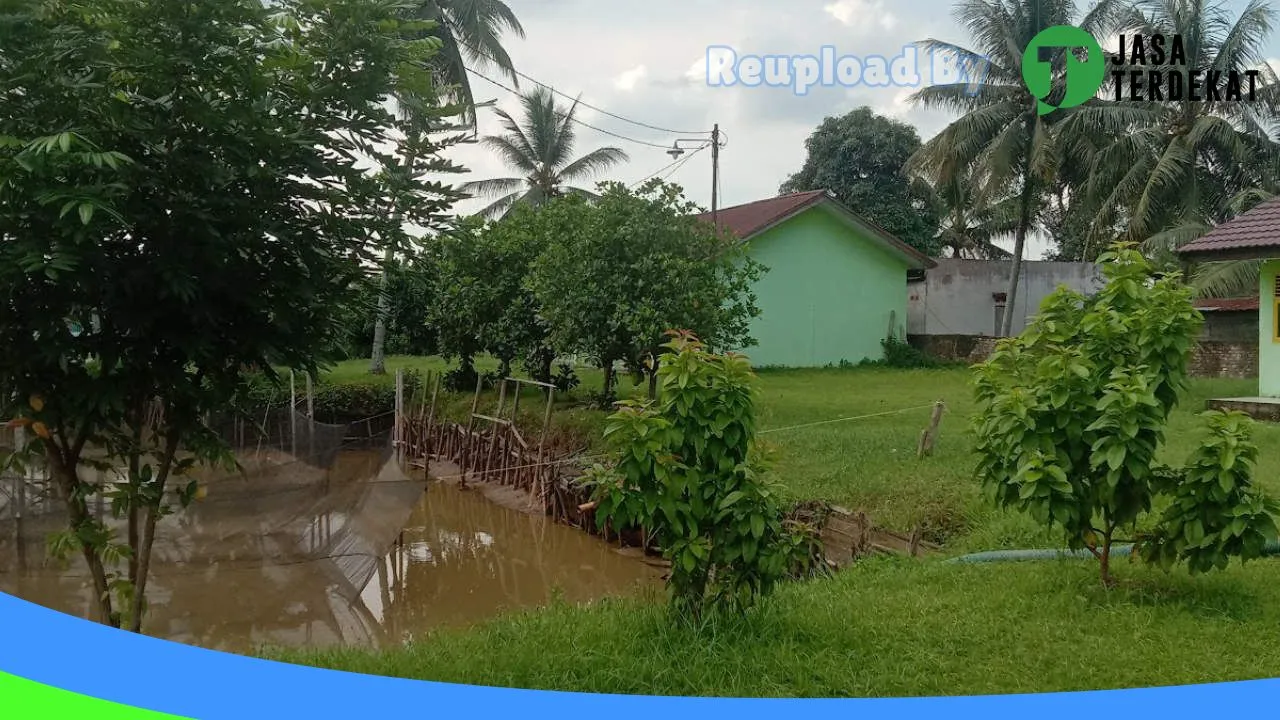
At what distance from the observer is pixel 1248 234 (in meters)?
11.5

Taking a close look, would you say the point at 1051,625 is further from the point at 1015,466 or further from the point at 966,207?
the point at 966,207

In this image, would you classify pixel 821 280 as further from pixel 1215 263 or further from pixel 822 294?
pixel 1215 263

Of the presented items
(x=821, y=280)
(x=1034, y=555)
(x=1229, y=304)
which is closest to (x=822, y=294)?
(x=821, y=280)

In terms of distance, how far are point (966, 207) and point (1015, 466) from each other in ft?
69.8

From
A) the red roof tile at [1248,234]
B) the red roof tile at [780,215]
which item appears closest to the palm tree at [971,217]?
the red roof tile at [780,215]

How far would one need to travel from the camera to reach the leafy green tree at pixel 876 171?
27.2 metres

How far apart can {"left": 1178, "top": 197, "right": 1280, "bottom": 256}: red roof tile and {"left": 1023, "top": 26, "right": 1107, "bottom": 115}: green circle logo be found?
22.2 ft

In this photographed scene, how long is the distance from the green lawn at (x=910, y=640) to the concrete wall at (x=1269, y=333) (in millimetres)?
7073

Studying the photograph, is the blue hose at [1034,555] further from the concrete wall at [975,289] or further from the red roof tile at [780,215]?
the concrete wall at [975,289]

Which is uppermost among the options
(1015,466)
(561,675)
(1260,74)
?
(1260,74)

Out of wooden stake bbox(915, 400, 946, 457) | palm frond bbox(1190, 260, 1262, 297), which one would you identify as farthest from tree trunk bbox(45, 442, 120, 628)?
palm frond bbox(1190, 260, 1262, 297)

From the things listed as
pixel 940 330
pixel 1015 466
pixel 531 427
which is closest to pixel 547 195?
pixel 531 427

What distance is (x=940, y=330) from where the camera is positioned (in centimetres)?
2644

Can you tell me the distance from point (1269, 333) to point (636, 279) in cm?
784
